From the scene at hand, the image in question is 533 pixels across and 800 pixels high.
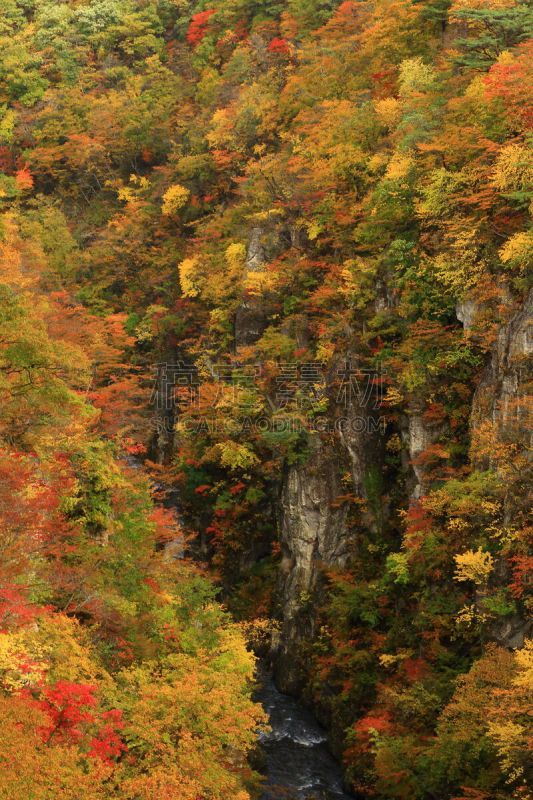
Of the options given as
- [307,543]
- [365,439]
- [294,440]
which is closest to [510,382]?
[365,439]

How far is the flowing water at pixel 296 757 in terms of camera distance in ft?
69.1

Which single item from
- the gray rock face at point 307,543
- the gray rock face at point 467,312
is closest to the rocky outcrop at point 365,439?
the gray rock face at point 307,543

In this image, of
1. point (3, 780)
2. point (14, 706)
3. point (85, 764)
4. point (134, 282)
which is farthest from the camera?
point (134, 282)

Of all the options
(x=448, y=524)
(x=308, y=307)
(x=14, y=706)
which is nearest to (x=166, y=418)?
(x=308, y=307)

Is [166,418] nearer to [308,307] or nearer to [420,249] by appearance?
[308,307]

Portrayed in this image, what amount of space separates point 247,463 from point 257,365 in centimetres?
432

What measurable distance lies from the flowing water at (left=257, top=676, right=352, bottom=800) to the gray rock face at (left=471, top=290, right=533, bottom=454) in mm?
11548

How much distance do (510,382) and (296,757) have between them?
13.5 m

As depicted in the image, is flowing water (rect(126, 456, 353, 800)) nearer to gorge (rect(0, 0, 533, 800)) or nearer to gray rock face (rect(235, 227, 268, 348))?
gorge (rect(0, 0, 533, 800))

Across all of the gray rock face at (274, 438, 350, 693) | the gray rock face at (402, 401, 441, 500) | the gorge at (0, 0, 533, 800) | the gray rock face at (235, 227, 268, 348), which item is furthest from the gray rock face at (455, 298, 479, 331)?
the gray rock face at (235, 227, 268, 348)

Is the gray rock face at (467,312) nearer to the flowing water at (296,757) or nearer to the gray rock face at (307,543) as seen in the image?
the gray rock face at (307,543)

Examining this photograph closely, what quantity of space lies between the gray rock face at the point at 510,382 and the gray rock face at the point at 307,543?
7.55 metres

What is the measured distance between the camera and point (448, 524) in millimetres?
19984

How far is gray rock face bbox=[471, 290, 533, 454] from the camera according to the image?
1864 cm
